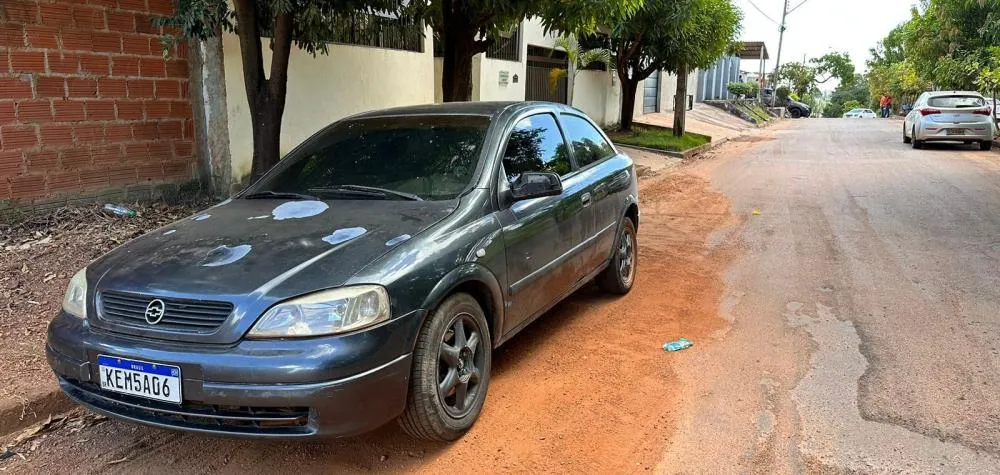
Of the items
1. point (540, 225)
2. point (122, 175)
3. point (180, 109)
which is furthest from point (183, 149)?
point (540, 225)

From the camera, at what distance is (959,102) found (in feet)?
58.7

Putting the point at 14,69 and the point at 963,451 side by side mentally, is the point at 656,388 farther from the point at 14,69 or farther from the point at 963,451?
the point at 14,69

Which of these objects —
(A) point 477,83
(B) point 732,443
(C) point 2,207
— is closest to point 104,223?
(C) point 2,207

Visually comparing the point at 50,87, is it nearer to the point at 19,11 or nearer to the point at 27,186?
the point at 19,11

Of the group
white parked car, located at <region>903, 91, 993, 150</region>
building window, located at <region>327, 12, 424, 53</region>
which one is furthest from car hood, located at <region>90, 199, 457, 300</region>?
white parked car, located at <region>903, 91, 993, 150</region>

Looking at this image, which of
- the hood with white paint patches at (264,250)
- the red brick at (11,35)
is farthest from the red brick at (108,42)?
the hood with white paint patches at (264,250)

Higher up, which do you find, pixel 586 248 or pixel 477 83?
pixel 477 83

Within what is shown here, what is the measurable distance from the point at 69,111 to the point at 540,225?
5.03m

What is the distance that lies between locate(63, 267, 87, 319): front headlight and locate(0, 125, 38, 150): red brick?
12.5ft

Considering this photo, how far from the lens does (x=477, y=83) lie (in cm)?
1457

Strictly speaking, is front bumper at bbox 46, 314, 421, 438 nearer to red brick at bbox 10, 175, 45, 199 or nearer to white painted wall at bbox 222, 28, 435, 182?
red brick at bbox 10, 175, 45, 199

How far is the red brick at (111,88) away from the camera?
6.88 metres

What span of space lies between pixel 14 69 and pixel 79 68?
56cm

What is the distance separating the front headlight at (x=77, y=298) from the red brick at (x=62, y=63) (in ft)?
13.4
